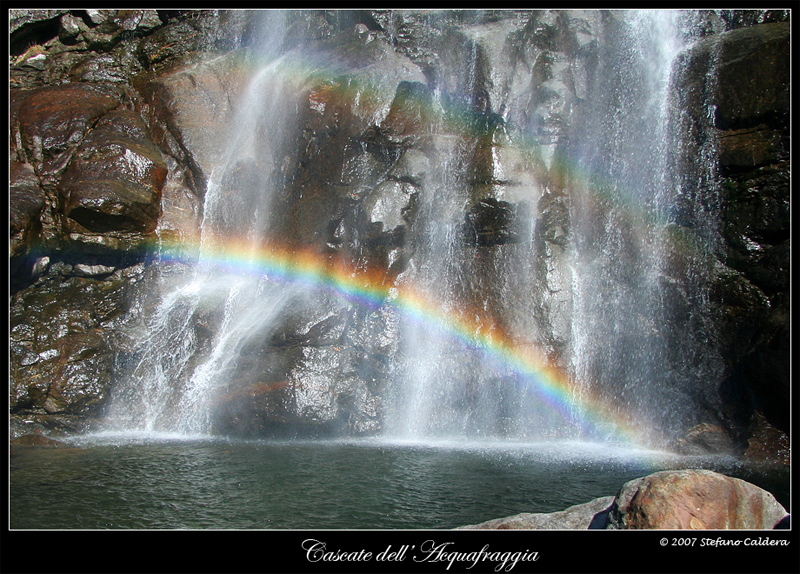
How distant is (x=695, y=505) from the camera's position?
5.41 meters

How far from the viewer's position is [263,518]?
808cm

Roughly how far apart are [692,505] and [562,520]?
1.82m

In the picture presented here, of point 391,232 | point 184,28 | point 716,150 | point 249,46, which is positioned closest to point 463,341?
point 391,232

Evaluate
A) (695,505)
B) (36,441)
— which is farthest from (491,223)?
(36,441)

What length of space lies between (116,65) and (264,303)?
41.5 ft

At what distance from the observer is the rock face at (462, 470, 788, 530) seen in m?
5.37

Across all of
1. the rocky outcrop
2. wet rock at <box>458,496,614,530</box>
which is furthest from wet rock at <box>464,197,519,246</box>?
wet rock at <box>458,496,614,530</box>

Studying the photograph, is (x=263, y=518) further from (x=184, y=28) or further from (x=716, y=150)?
(x=184, y=28)

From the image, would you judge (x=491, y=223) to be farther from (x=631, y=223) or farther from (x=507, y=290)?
(x=631, y=223)

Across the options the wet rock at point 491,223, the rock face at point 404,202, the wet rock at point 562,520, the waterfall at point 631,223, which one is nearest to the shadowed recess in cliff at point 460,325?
the rock face at point 404,202

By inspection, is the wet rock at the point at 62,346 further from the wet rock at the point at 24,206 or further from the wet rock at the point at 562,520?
the wet rock at the point at 562,520

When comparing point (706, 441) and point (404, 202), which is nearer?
point (706, 441)

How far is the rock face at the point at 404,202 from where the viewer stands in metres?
14.0

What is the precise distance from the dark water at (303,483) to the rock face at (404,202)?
89.9 inches
